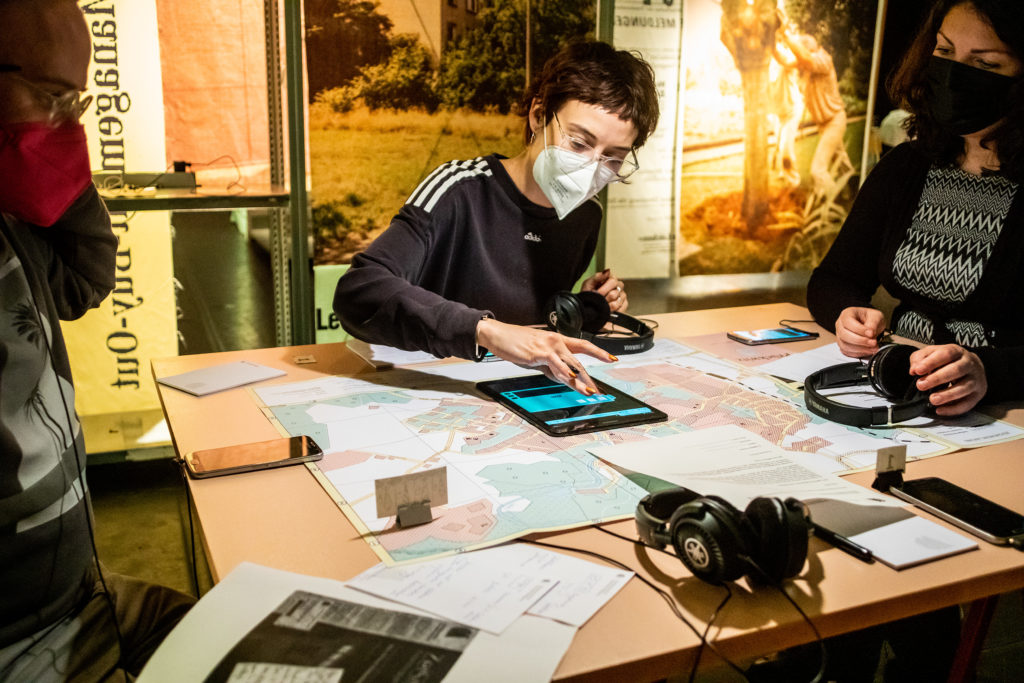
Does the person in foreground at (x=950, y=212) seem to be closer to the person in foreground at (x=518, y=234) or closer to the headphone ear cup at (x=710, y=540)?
the person in foreground at (x=518, y=234)

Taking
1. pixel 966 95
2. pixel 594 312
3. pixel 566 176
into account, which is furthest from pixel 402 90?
pixel 966 95

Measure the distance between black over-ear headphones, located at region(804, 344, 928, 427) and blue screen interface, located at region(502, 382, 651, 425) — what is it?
32 centimetres

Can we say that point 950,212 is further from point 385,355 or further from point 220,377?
point 220,377

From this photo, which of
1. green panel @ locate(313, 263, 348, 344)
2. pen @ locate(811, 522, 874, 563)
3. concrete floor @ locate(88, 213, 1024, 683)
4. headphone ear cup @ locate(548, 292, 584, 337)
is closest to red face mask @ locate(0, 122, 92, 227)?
headphone ear cup @ locate(548, 292, 584, 337)

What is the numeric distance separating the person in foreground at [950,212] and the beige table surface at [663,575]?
70 cm

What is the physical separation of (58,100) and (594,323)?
1196 millimetres

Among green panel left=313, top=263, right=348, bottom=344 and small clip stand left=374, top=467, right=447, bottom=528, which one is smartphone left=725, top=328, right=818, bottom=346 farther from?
green panel left=313, top=263, right=348, bottom=344

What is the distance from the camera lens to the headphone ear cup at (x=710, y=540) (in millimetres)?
880

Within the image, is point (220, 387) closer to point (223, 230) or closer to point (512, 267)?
point (512, 267)

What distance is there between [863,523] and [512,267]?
117cm

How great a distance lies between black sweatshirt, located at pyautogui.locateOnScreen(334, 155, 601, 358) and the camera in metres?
1.65

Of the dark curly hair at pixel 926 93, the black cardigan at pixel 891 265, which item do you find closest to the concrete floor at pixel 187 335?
the black cardigan at pixel 891 265

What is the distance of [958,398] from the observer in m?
1.48

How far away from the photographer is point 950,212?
1994 mm
